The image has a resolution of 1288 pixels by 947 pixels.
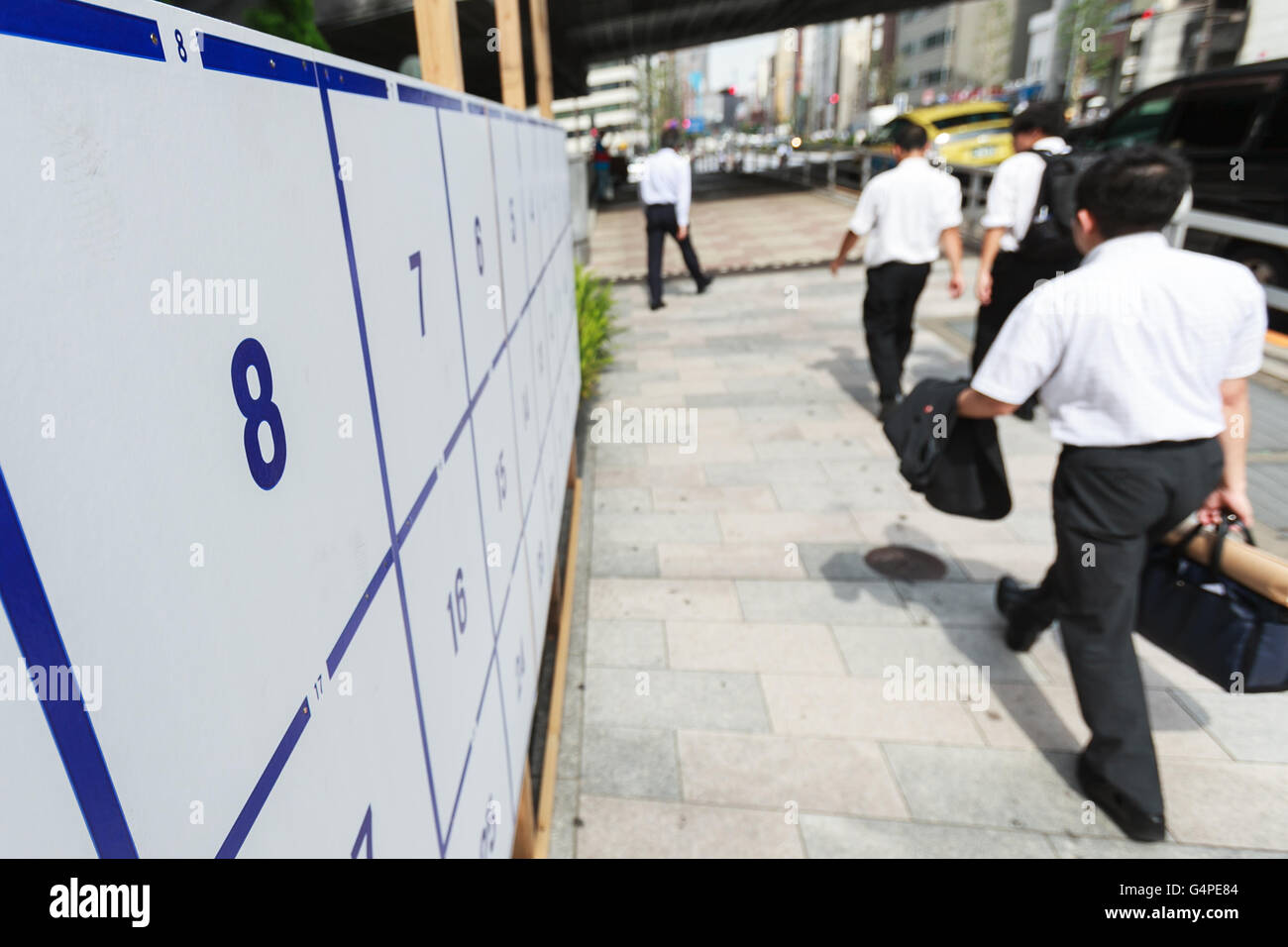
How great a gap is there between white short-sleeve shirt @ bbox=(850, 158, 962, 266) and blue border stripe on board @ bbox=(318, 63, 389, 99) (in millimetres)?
4772

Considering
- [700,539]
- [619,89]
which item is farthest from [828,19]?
[619,89]

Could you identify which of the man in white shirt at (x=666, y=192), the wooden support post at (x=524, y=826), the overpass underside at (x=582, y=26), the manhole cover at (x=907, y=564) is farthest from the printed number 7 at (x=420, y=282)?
the overpass underside at (x=582, y=26)

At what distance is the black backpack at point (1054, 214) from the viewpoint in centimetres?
475

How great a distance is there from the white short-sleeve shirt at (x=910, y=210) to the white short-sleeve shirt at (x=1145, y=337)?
3360 mm

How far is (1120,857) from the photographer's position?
2570mm

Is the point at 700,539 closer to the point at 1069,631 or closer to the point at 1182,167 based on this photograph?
the point at 1069,631

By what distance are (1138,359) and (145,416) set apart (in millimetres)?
2505

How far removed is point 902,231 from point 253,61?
5435 mm

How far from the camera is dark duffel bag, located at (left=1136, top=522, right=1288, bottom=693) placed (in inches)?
93.7

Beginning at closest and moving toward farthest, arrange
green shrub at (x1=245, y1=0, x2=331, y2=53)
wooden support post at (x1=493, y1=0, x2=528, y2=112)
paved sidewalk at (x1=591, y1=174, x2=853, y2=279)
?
wooden support post at (x1=493, y1=0, x2=528, y2=112) → green shrub at (x1=245, y1=0, x2=331, y2=53) → paved sidewalk at (x1=591, y1=174, x2=853, y2=279)

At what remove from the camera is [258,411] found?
2.96 feet

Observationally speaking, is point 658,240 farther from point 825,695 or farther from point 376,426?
point 376,426

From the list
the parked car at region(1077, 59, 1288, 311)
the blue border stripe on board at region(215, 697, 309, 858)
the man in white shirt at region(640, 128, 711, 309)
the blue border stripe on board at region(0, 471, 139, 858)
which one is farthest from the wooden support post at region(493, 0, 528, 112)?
the parked car at region(1077, 59, 1288, 311)

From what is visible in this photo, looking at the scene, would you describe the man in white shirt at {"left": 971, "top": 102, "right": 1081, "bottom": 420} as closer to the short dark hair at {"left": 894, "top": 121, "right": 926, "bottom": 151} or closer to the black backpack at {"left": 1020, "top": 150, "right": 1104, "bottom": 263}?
the black backpack at {"left": 1020, "top": 150, "right": 1104, "bottom": 263}
